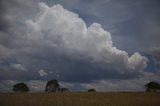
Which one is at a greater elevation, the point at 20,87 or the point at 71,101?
the point at 20,87

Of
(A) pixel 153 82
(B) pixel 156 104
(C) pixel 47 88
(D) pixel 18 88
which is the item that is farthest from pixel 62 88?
(B) pixel 156 104

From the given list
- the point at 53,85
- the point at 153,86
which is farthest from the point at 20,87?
the point at 153,86

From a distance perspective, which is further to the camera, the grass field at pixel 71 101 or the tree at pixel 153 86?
the tree at pixel 153 86

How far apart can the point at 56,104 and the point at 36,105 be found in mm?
2328

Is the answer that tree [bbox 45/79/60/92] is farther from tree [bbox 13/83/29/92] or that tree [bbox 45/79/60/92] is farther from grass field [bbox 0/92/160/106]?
grass field [bbox 0/92/160/106]

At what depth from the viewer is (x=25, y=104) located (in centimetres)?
2889

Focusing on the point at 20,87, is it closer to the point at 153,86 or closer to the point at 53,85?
the point at 53,85

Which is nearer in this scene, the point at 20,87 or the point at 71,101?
the point at 71,101

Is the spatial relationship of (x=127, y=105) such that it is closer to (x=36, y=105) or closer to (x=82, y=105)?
(x=82, y=105)

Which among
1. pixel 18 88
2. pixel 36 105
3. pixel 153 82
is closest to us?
pixel 36 105

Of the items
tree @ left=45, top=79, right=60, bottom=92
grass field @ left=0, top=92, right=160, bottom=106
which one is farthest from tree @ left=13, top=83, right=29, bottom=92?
grass field @ left=0, top=92, right=160, bottom=106

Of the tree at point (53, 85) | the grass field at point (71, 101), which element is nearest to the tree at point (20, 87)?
the tree at point (53, 85)

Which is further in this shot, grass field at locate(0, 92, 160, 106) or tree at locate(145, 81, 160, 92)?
tree at locate(145, 81, 160, 92)

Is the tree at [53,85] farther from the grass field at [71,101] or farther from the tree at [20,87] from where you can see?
the grass field at [71,101]
